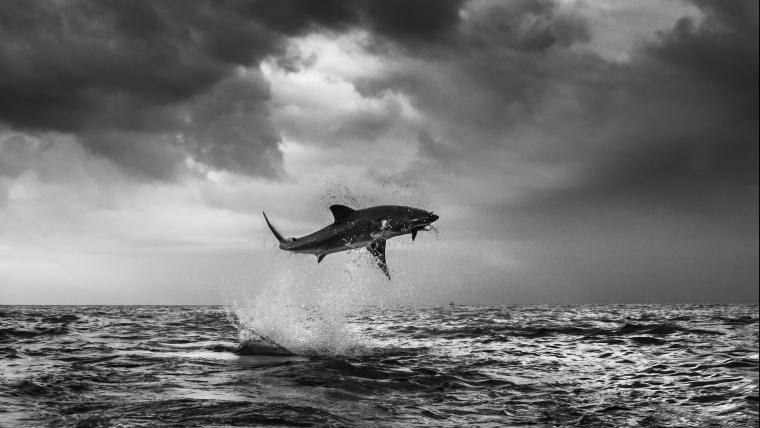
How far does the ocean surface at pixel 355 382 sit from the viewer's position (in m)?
8.37

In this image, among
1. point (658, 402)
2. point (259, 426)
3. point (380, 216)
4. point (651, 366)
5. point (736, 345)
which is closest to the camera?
point (259, 426)

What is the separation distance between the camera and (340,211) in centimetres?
1366

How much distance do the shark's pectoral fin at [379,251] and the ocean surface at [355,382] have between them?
2371 mm

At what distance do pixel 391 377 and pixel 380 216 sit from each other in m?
3.56

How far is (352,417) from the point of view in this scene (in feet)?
27.2

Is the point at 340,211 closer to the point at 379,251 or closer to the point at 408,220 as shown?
the point at 379,251

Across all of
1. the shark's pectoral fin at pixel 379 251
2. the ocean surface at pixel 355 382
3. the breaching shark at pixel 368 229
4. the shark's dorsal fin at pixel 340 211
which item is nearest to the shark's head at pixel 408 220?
the breaching shark at pixel 368 229

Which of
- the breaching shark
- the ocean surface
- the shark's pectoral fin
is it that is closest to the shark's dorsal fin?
the breaching shark

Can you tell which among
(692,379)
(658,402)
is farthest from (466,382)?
(692,379)

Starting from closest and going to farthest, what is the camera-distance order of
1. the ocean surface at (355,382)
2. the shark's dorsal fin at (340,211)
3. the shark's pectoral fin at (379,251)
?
1. the ocean surface at (355,382)
2. the shark's pectoral fin at (379,251)
3. the shark's dorsal fin at (340,211)

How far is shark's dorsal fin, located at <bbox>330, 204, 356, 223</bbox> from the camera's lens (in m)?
13.6

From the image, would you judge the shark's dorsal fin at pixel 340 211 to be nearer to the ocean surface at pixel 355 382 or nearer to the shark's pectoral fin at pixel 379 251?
the shark's pectoral fin at pixel 379 251

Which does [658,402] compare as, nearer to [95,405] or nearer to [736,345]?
[95,405]

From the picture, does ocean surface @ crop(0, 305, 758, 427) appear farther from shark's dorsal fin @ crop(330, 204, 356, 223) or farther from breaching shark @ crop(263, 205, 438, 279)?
shark's dorsal fin @ crop(330, 204, 356, 223)
